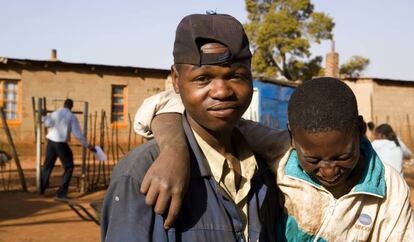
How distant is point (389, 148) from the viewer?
21.5ft

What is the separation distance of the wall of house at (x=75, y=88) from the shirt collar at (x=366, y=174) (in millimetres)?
15060

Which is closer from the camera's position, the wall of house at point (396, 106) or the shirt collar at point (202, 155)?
the shirt collar at point (202, 155)

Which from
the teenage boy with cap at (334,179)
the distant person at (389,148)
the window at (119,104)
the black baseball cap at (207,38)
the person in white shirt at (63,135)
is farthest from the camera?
the window at (119,104)

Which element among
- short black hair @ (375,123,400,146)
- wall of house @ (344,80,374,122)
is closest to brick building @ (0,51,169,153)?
wall of house @ (344,80,374,122)

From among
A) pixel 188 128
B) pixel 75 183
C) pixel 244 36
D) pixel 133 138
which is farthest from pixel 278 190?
pixel 133 138

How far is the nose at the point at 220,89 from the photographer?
4.93 feet

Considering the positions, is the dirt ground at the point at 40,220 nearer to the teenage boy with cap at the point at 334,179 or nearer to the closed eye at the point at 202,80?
the teenage boy with cap at the point at 334,179

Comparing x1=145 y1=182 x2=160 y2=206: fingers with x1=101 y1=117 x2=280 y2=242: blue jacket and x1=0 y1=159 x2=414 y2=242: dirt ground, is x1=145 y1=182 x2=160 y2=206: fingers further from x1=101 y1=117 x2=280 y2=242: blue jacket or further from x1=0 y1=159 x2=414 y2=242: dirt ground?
x1=0 y1=159 x2=414 y2=242: dirt ground

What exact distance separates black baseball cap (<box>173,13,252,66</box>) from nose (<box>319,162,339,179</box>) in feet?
1.55

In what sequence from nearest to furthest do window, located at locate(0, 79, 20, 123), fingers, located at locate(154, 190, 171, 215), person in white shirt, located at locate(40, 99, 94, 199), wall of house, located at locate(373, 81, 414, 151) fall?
fingers, located at locate(154, 190, 171, 215), person in white shirt, located at locate(40, 99, 94, 199), window, located at locate(0, 79, 20, 123), wall of house, located at locate(373, 81, 414, 151)

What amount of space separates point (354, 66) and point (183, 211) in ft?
113

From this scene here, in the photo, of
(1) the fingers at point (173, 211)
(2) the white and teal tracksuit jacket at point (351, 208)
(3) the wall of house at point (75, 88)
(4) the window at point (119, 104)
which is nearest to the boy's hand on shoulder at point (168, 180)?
(1) the fingers at point (173, 211)

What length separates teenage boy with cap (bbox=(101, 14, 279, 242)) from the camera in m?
1.36

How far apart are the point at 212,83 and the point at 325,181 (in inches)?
22.5
